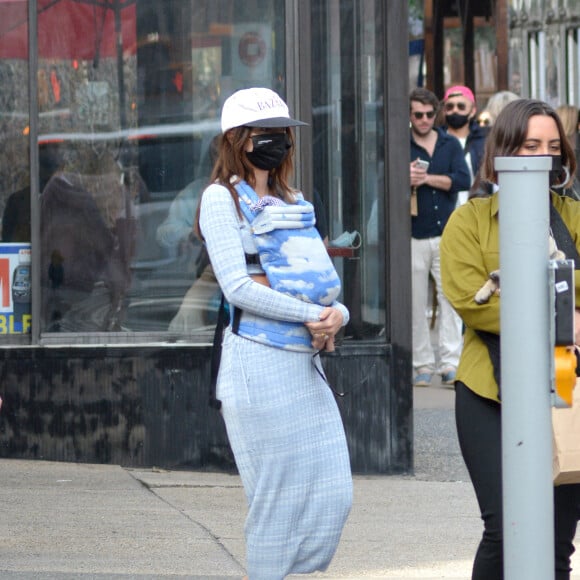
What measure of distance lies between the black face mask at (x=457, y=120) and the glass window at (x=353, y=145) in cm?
404

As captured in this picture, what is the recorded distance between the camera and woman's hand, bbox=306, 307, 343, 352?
428 cm

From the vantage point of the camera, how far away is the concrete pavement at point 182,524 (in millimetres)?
5574

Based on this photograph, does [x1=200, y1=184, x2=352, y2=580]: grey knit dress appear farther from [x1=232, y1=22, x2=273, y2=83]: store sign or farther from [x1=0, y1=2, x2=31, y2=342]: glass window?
[x1=0, y1=2, x2=31, y2=342]: glass window

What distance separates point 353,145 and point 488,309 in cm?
336

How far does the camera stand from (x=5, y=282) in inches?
291

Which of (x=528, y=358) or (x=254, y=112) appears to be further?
(x=254, y=112)

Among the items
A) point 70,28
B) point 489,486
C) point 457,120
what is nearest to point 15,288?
point 70,28

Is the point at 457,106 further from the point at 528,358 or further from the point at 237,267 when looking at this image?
the point at 528,358

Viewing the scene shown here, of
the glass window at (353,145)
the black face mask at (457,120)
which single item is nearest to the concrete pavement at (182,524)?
the glass window at (353,145)

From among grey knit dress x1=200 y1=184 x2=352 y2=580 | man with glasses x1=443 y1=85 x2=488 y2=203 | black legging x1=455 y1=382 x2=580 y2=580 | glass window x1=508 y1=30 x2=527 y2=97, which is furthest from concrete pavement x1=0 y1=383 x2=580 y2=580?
glass window x1=508 y1=30 x2=527 y2=97

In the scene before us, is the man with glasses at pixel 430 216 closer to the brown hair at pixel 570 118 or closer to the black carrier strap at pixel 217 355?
the brown hair at pixel 570 118

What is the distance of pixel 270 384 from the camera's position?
4305 mm

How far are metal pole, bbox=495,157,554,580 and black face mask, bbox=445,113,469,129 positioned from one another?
841 cm

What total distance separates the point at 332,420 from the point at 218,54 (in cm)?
338
